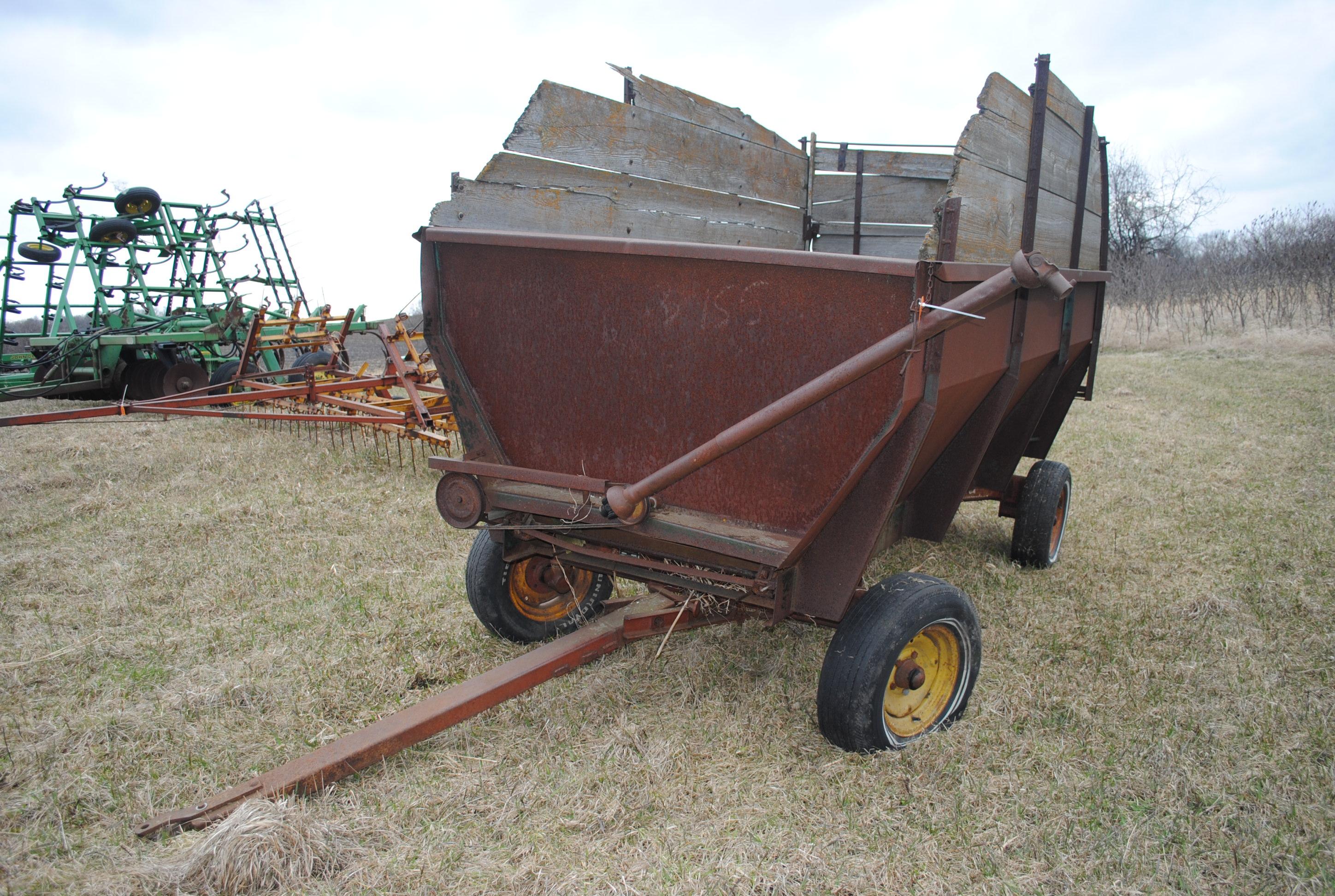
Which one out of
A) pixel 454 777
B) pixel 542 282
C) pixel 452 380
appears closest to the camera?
pixel 454 777

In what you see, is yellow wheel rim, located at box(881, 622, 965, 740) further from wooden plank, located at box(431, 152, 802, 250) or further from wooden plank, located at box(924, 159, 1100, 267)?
wooden plank, located at box(431, 152, 802, 250)

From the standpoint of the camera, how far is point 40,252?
402 inches

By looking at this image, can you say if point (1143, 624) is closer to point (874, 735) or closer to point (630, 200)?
point (874, 735)

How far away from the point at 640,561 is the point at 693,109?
1.97 m

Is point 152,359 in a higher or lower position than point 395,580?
higher

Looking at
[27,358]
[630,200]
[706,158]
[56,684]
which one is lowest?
[56,684]

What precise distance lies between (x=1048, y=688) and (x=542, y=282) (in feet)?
7.49

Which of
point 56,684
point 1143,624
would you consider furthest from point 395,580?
point 1143,624

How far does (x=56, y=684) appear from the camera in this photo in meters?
3.05

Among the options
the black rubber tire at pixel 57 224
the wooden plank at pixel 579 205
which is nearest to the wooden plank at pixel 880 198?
the wooden plank at pixel 579 205

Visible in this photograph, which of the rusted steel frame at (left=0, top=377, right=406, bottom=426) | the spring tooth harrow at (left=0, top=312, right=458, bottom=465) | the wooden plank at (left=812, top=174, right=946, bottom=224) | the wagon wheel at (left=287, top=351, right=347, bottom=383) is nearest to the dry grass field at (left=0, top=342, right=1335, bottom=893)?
the rusted steel frame at (left=0, top=377, right=406, bottom=426)

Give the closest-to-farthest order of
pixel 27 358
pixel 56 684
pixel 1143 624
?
pixel 56 684
pixel 1143 624
pixel 27 358

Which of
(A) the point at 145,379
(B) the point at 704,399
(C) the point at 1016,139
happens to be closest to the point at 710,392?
(B) the point at 704,399

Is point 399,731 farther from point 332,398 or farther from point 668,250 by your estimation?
point 332,398
